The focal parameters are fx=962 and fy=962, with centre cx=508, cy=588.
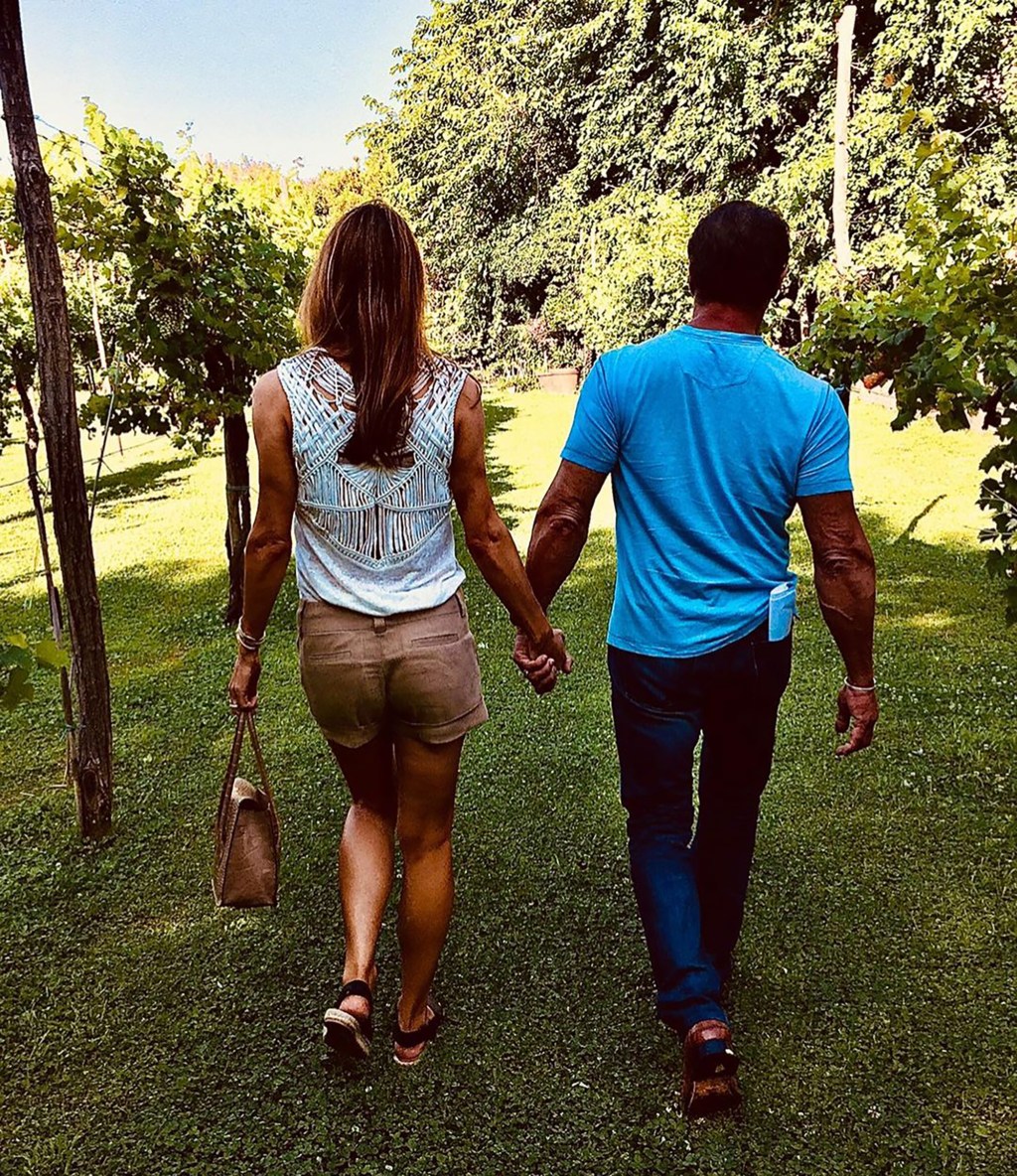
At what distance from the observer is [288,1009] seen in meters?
2.85

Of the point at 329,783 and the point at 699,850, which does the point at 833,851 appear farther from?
the point at 329,783

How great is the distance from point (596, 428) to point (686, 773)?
90 cm

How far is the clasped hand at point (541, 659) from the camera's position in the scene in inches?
103

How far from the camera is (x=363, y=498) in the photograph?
7.48 feet

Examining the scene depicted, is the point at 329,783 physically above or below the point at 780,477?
below

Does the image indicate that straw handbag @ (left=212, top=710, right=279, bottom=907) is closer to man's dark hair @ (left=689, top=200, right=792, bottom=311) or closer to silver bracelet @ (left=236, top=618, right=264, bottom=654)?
silver bracelet @ (left=236, top=618, right=264, bottom=654)

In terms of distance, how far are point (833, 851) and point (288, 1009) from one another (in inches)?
81.0

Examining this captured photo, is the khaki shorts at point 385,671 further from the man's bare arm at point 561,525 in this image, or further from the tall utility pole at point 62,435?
the tall utility pole at point 62,435

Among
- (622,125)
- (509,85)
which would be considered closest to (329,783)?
(622,125)

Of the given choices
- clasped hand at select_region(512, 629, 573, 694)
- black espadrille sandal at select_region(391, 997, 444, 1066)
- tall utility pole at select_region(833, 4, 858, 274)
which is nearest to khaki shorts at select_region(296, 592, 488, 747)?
clasped hand at select_region(512, 629, 573, 694)

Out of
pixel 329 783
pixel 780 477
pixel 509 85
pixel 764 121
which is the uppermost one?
pixel 509 85

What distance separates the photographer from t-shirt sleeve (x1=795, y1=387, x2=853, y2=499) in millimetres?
2271

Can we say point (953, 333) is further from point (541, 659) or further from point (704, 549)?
point (541, 659)

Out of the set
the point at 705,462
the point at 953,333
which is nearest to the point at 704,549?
the point at 705,462
